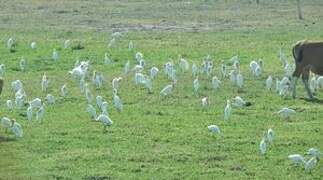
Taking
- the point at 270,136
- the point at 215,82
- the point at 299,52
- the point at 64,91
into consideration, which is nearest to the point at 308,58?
the point at 299,52

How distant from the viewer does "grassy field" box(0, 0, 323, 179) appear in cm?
1434

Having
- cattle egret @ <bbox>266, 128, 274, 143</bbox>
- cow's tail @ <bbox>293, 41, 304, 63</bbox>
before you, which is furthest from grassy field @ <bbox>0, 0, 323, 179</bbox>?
cow's tail @ <bbox>293, 41, 304, 63</bbox>

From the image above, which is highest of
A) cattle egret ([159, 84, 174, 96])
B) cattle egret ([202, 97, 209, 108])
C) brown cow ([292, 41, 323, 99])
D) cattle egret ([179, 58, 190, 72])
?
brown cow ([292, 41, 323, 99])

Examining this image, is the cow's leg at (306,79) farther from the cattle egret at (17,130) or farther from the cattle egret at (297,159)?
the cattle egret at (17,130)

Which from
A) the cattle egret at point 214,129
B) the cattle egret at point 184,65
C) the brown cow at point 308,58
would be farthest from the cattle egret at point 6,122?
the cattle egret at point 184,65

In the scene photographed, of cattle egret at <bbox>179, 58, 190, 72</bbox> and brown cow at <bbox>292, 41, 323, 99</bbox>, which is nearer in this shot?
brown cow at <bbox>292, 41, 323, 99</bbox>

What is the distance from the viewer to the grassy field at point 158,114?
1434 cm

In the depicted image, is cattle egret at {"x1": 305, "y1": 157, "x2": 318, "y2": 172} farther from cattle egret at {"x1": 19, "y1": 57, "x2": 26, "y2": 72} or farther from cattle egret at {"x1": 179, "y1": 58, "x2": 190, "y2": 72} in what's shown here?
cattle egret at {"x1": 19, "y1": 57, "x2": 26, "y2": 72}

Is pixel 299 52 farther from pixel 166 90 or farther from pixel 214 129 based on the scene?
pixel 214 129

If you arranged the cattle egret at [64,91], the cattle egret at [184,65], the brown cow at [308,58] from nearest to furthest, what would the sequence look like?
the cattle egret at [64,91]
the brown cow at [308,58]
the cattle egret at [184,65]

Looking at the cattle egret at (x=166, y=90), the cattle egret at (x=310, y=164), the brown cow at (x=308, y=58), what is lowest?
the cattle egret at (x=310, y=164)

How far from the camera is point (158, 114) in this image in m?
18.6

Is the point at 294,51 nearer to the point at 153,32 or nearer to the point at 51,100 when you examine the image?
the point at 51,100

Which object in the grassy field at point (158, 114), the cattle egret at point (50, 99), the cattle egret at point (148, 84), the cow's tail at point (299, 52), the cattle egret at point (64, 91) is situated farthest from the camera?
the cow's tail at point (299, 52)
